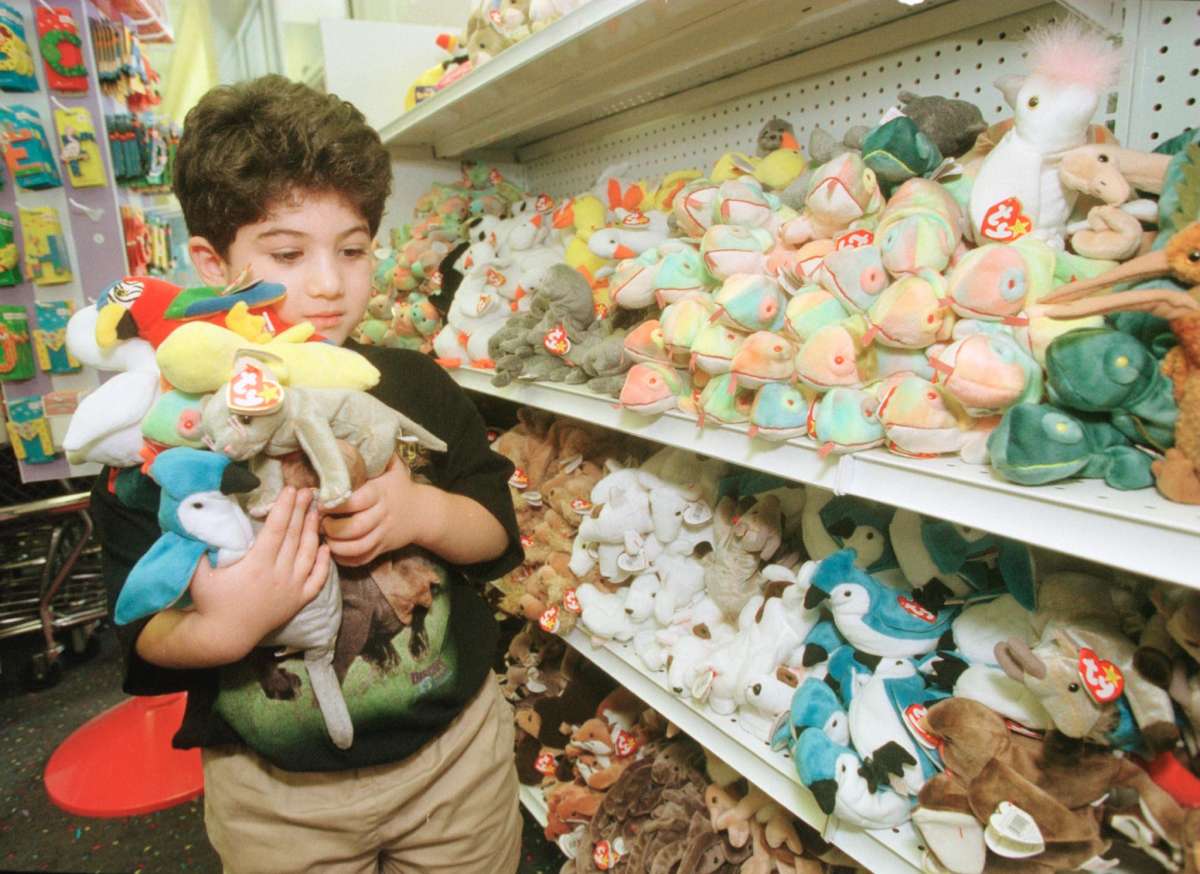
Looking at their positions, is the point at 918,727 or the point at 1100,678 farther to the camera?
the point at 918,727

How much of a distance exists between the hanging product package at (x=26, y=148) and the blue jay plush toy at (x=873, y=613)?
222 centimetres

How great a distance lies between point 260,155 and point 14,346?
1.67m

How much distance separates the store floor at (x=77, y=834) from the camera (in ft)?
5.07

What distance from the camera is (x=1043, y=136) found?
2.12 feet

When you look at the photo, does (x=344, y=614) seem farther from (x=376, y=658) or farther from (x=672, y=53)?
(x=672, y=53)

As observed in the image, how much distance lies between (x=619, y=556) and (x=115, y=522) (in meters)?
0.66

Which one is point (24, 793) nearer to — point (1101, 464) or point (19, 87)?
point (19, 87)

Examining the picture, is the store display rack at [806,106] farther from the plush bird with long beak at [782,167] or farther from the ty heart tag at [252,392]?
the ty heart tag at [252,392]

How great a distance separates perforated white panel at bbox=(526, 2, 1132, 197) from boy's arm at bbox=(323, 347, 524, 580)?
746mm

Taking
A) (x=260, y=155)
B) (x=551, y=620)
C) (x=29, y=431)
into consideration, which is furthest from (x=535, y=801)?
(x=29, y=431)

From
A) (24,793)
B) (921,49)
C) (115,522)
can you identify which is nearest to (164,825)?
(24,793)

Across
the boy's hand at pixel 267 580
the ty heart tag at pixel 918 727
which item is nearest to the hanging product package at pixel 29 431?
the boy's hand at pixel 267 580

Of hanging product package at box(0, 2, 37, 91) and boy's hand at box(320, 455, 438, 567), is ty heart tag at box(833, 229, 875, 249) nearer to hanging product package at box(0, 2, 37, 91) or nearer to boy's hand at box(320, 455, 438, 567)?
boy's hand at box(320, 455, 438, 567)

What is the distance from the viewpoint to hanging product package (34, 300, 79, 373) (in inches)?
76.0
